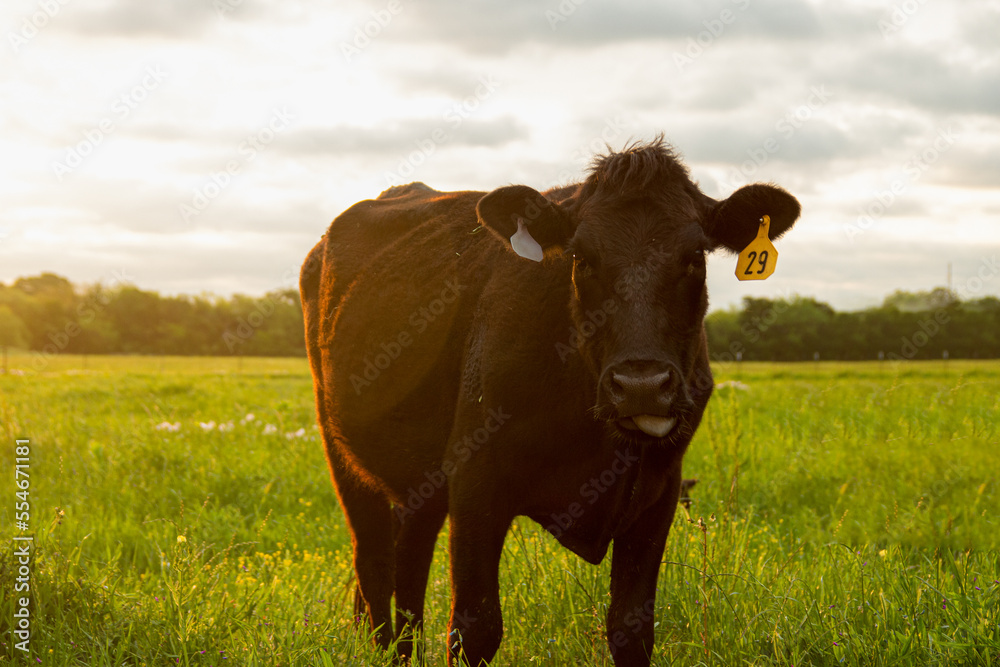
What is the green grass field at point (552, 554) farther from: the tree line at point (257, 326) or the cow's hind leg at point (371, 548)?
the tree line at point (257, 326)

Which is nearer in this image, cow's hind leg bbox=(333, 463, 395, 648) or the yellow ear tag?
the yellow ear tag

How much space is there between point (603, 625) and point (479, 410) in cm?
139

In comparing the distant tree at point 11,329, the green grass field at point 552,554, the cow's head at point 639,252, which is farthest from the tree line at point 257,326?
the cow's head at point 639,252

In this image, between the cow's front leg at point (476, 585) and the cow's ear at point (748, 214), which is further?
the cow's ear at point (748, 214)

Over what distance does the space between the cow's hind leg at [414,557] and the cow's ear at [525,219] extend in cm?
188

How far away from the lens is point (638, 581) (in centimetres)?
398

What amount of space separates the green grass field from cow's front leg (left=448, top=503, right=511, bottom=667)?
0.46 metres

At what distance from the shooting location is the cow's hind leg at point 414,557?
16.3 ft

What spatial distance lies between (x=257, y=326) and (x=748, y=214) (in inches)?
2901

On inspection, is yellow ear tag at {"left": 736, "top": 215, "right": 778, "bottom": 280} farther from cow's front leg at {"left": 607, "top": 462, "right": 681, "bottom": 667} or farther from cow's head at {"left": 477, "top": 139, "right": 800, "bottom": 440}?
cow's front leg at {"left": 607, "top": 462, "right": 681, "bottom": 667}

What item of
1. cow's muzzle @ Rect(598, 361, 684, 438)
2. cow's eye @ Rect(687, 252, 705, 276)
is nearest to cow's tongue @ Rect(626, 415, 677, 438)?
cow's muzzle @ Rect(598, 361, 684, 438)

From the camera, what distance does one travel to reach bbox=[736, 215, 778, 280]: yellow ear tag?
402cm

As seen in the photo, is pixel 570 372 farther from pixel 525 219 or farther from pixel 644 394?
pixel 525 219

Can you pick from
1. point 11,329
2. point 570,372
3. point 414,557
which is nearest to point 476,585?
point 570,372
